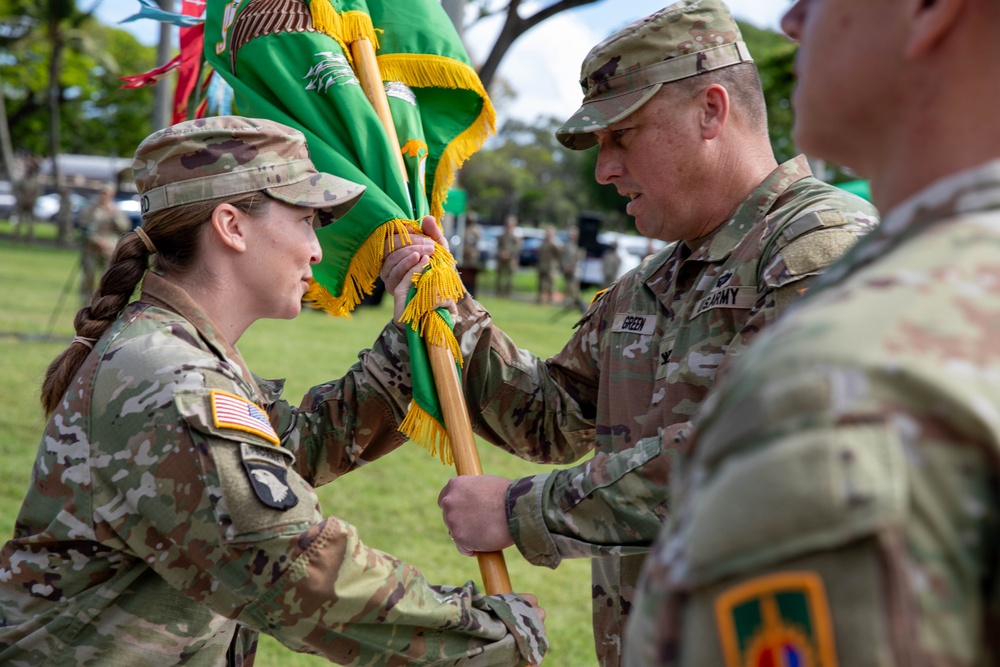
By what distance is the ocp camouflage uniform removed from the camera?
2.44 meters

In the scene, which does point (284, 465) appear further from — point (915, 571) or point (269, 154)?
point (915, 571)

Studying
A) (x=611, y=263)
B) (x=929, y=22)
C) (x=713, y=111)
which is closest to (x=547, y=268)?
(x=611, y=263)

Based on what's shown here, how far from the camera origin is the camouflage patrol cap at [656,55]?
110 inches

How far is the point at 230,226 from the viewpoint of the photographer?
244cm

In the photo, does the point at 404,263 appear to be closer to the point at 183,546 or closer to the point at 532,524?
the point at 532,524

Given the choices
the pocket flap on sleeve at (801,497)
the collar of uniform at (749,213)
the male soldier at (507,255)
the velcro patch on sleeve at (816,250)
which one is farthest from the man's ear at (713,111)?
the male soldier at (507,255)

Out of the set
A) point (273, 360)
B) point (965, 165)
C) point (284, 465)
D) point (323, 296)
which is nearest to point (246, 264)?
point (284, 465)

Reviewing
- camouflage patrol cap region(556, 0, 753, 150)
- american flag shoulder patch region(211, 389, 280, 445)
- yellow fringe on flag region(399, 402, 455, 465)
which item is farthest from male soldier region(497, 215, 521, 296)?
american flag shoulder patch region(211, 389, 280, 445)

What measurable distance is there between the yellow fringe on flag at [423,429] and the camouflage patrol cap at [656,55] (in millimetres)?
1008

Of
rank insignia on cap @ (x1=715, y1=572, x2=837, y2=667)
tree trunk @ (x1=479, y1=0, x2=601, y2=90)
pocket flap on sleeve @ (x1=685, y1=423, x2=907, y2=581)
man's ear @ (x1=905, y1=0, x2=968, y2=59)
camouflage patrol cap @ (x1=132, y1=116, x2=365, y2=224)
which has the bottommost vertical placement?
tree trunk @ (x1=479, y1=0, x2=601, y2=90)

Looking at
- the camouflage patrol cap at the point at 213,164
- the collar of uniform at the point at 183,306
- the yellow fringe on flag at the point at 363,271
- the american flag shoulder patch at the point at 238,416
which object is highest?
the camouflage patrol cap at the point at 213,164

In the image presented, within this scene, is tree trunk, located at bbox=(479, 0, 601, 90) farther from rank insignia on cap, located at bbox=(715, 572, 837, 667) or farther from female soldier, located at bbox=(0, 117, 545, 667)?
rank insignia on cap, located at bbox=(715, 572, 837, 667)

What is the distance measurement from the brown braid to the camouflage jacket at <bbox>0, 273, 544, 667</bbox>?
15cm

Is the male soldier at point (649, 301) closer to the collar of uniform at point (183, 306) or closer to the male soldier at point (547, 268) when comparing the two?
the collar of uniform at point (183, 306)
